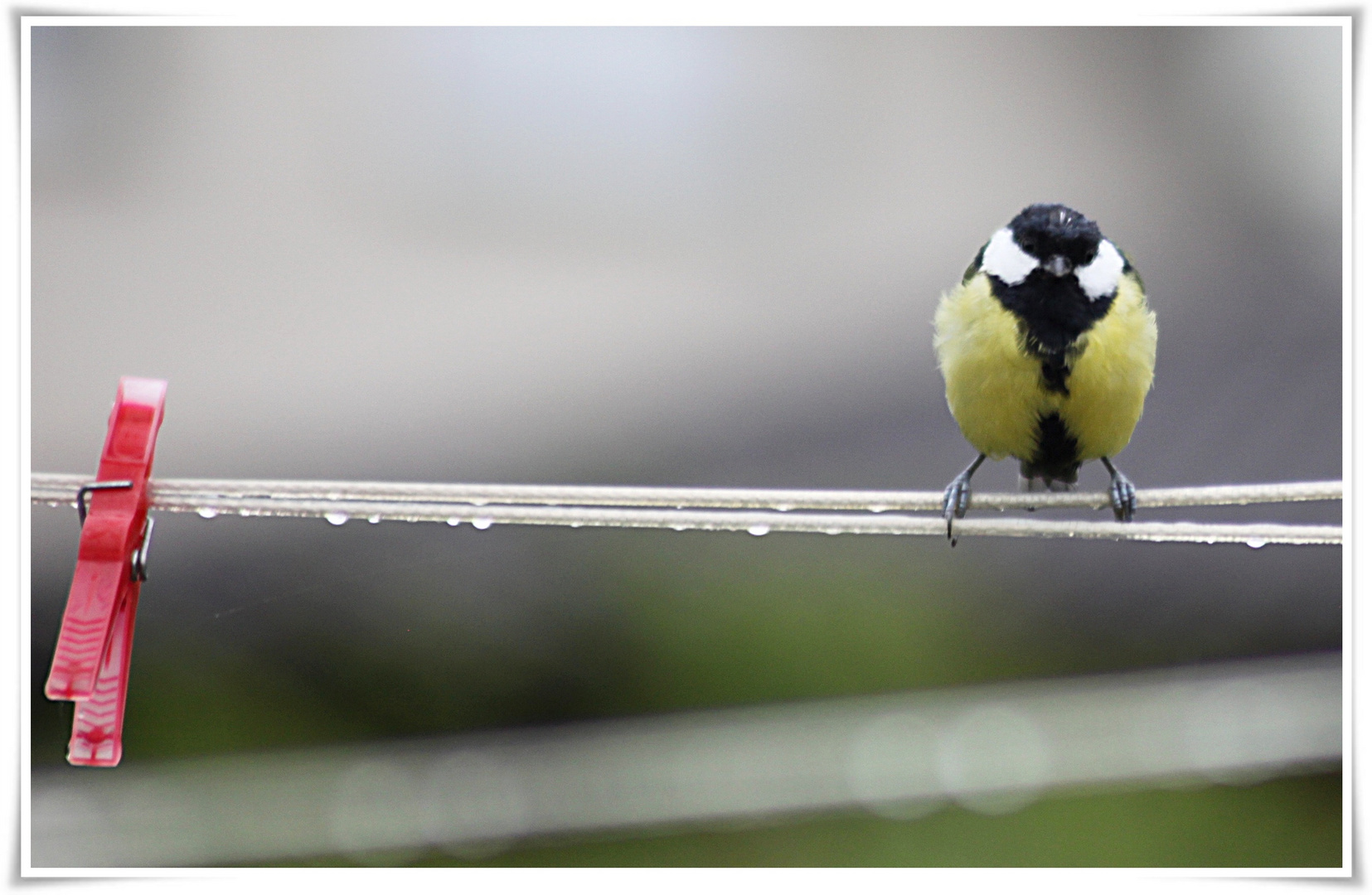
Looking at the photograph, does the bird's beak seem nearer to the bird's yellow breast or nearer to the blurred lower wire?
the bird's yellow breast

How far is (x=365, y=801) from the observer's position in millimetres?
1308

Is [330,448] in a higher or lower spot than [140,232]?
lower

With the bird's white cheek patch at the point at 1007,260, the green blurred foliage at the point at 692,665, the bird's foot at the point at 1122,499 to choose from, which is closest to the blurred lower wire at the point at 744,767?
the green blurred foliage at the point at 692,665

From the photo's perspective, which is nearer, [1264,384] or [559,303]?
[1264,384]

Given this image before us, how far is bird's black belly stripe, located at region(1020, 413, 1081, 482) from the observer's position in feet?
2.93

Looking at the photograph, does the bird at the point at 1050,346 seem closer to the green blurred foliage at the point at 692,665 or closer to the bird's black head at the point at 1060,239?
the bird's black head at the point at 1060,239

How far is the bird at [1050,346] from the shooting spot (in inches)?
33.7

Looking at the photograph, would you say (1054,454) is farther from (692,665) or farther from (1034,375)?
(692,665)

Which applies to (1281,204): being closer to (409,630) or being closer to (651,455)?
(651,455)

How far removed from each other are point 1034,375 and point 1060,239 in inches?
4.4

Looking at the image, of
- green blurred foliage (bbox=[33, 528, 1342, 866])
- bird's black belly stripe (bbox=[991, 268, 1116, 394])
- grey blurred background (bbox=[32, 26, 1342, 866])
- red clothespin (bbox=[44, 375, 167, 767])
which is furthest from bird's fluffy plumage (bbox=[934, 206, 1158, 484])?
red clothespin (bbox=[44, 375, 167, 767])

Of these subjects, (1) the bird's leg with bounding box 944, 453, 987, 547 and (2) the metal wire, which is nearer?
(2) the metal wire

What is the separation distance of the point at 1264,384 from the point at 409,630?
1.30 metres

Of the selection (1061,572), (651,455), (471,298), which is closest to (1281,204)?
(1061,572)
